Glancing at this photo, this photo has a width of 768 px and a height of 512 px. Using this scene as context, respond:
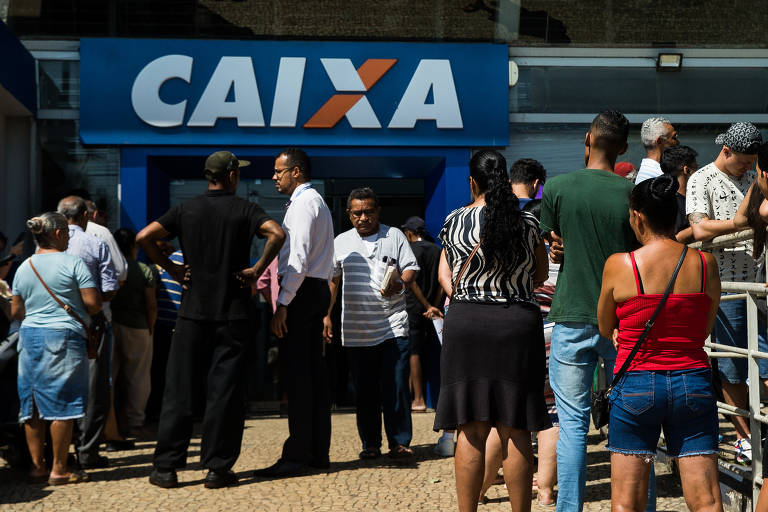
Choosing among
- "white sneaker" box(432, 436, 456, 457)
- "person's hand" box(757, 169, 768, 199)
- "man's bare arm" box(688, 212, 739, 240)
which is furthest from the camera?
"white sneaker" box(432, 436, 456, 457)

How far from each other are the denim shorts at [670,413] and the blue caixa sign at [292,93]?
6.40 m

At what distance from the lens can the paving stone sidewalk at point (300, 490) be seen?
5.09 m

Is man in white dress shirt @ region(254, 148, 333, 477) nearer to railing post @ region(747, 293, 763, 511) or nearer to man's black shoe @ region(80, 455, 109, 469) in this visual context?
man's black shoe @ region(80, 455, 109, 469)

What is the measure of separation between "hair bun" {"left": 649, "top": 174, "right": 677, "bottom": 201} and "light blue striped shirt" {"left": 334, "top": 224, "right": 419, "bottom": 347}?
325cm

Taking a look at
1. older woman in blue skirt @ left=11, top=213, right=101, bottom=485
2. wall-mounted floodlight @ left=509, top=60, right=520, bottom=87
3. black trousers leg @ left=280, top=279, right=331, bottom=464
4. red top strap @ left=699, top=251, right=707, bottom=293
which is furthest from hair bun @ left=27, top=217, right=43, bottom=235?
wall-mounted floodlight @ left=509, top=60, right=520, bottom=87

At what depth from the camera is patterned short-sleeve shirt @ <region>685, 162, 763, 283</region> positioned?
5152 millimetres

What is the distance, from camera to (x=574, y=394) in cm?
412

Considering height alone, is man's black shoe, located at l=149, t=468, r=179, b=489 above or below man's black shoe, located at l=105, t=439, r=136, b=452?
above

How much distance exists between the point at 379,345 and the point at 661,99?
5.23 m

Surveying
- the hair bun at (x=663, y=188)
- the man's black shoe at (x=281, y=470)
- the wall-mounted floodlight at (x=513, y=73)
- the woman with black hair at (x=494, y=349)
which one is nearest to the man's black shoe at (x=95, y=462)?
the man's black shoe at (x=281, y=470)

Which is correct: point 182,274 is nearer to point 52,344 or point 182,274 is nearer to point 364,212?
point 52,344

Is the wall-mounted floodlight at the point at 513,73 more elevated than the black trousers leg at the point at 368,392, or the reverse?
the wall-mounted floodlight at the point at 513,73

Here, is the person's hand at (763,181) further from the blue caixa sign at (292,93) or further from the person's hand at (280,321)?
the blue caixa sign at (292,93)

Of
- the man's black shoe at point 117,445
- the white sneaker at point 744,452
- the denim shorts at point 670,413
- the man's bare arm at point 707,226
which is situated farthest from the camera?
the man's black shoe at point 117,445
